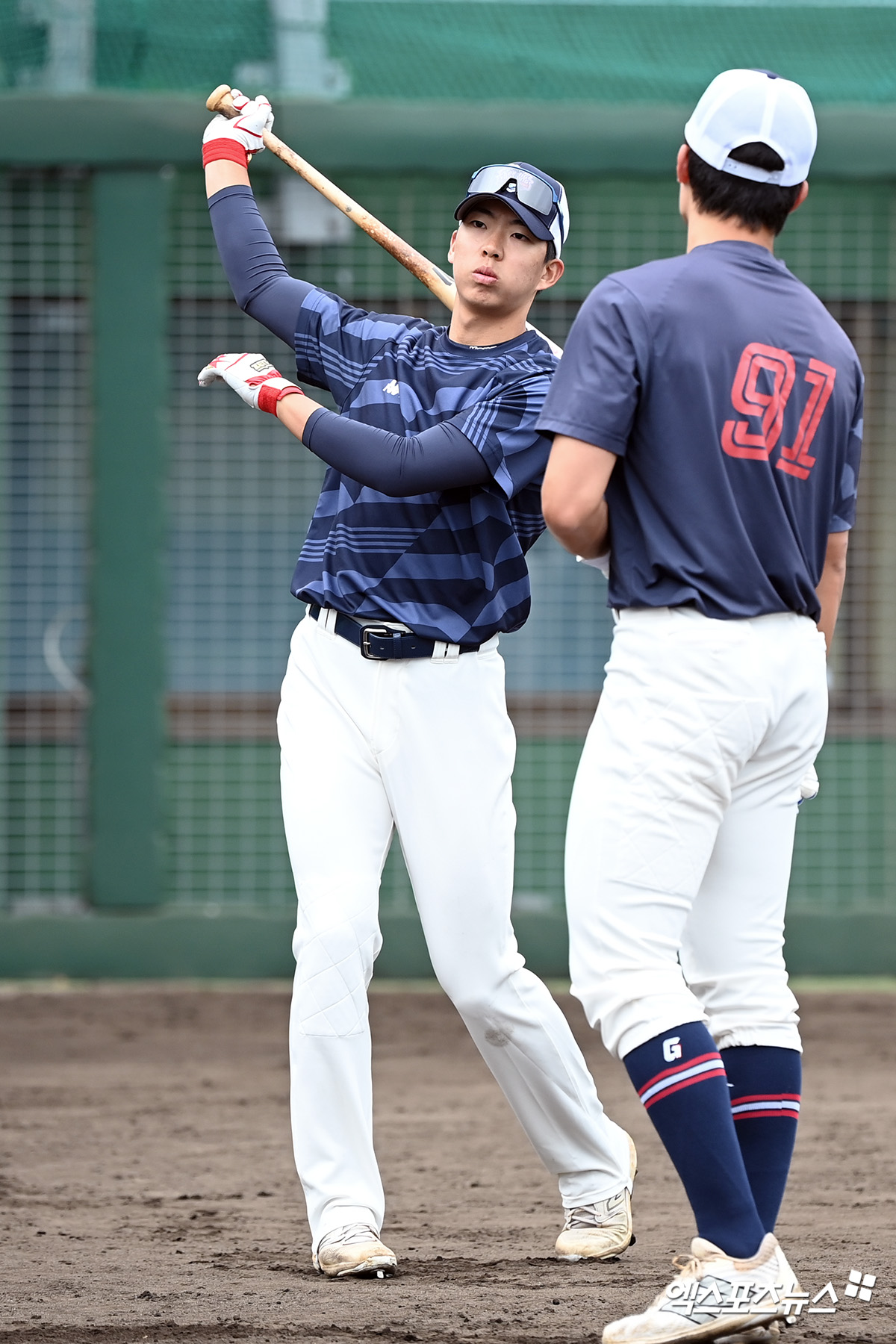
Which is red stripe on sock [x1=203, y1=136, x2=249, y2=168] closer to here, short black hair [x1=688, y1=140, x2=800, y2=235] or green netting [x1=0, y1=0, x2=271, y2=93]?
short black hair [x1=688, y1=140, x2=800, y2=235]

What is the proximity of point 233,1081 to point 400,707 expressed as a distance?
2535mm

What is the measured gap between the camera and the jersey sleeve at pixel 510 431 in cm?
317

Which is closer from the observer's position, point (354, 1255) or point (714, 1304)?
point (714, 1304)

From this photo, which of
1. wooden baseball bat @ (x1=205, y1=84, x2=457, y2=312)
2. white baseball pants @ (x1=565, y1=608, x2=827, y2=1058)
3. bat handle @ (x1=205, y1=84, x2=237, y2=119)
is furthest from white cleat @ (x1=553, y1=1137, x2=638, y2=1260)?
bat handle @ (x1=205, y1=84, x2=237, y2=119)

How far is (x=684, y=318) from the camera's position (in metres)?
2.58

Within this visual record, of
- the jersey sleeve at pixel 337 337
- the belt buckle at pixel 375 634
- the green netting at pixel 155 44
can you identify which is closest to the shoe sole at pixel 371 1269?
the belt buckle at pixel 375 634

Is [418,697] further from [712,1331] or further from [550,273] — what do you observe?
[712,1331]

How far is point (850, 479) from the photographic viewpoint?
2.85 meters

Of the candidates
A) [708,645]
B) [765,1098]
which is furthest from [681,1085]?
[708,645]

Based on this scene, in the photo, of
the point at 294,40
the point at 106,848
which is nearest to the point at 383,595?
the point at 106,848

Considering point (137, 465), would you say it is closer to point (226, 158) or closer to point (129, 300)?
point (129, 300)

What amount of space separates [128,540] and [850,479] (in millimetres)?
4632

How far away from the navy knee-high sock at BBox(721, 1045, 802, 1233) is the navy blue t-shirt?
2.27ft

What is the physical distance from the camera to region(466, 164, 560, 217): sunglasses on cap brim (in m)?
3.31
